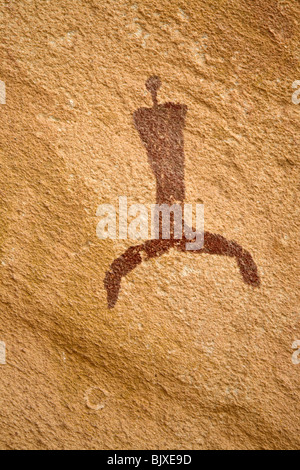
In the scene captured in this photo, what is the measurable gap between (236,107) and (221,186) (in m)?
0.14

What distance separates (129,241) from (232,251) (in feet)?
0.62

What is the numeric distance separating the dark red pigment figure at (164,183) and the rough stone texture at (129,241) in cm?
1

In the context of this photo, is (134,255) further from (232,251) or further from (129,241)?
(232,251)

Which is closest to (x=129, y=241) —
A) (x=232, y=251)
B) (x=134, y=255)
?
(x=134, y=255)

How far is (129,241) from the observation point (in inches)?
35.5

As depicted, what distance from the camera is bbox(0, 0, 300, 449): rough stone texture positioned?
0.89m

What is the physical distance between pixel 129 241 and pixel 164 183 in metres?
0.12

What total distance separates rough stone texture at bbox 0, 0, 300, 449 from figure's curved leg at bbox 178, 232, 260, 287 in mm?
12

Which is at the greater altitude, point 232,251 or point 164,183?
point 164,183

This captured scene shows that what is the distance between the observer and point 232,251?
0.90 metres

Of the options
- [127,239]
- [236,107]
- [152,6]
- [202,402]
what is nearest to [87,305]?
[127,239]

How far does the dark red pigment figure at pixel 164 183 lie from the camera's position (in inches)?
35.2

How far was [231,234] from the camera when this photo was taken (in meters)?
0.90

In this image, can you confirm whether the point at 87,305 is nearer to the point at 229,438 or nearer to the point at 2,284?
the point at 2,284
